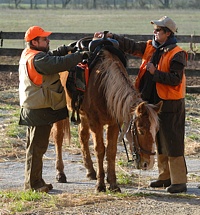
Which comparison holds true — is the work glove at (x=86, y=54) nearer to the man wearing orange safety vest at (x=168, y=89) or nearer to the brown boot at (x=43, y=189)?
the man wearing orange safety vest at (x=168, y=89)

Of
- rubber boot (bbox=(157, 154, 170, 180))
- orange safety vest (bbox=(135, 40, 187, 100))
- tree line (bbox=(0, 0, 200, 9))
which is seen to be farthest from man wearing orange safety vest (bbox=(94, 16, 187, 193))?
tree line (bbox=(0, 0, 200, 9))

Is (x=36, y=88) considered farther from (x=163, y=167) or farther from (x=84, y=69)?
(x=163, y=167)

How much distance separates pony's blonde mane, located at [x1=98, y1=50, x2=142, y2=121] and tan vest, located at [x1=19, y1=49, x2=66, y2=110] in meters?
0.58

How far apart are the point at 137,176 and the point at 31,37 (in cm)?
242

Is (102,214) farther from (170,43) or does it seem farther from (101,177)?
(170,43)

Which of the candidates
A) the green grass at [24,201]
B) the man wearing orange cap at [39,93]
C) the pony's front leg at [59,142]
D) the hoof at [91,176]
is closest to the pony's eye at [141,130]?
the man wearing orange cap at [39,93]

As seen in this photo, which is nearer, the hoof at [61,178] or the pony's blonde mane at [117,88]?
the pony's blonde mane at [117,88]

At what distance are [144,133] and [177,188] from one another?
102 centimetres

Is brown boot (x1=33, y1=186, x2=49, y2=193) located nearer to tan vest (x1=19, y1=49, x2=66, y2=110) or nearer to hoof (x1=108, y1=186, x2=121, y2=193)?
hoof (x1=108, y1=186, x2=121, y2=193)

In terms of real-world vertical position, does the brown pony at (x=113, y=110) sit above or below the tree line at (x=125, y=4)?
below

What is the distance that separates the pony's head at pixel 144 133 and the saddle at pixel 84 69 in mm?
1012

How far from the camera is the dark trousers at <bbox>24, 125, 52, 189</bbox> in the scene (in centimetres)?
712

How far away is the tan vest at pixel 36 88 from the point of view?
6949 millimetres

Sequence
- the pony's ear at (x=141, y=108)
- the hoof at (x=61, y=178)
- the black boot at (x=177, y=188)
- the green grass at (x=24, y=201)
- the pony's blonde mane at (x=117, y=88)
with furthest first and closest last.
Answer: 1. the hoof at (x=61, y=178)
2. the black boot at (x=177, y=188)
3. the pony's blonde mane at (x=117, y=88)
4. the pony's ear at (x=141, y=108)
5. the green grass at (x=24, y=201)
